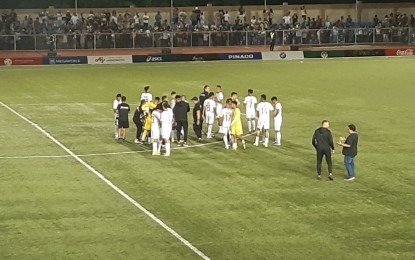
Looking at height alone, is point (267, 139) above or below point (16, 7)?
below

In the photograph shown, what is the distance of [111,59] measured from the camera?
56.3 metres

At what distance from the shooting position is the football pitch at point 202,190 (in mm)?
16656

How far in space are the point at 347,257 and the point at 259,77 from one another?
32.1m

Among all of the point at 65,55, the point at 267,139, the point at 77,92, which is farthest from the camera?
the point at 65,55

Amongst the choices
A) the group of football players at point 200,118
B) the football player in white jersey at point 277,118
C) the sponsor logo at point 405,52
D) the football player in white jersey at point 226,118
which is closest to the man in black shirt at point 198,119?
the group of football players at point 200,118

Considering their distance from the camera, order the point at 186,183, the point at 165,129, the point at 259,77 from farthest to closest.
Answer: the point at 259,77 < the point at 165,129 < the point at 186,183

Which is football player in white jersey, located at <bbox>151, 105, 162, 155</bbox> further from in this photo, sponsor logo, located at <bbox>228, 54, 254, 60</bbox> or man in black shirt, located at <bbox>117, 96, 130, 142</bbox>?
sponsor logo, located at <bbox>228, 54, 254, 60</bbox>

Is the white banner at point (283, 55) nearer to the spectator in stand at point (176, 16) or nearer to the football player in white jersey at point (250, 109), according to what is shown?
A: the spectator in stand at point (176, 16)

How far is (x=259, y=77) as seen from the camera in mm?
47469

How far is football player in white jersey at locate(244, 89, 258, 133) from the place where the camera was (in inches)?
1148

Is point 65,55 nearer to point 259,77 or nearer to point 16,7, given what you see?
point 16,7

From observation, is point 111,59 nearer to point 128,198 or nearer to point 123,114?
point 123,114

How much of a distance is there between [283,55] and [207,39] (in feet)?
20.0

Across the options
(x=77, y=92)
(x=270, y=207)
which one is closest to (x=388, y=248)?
(x=270, y=207)
